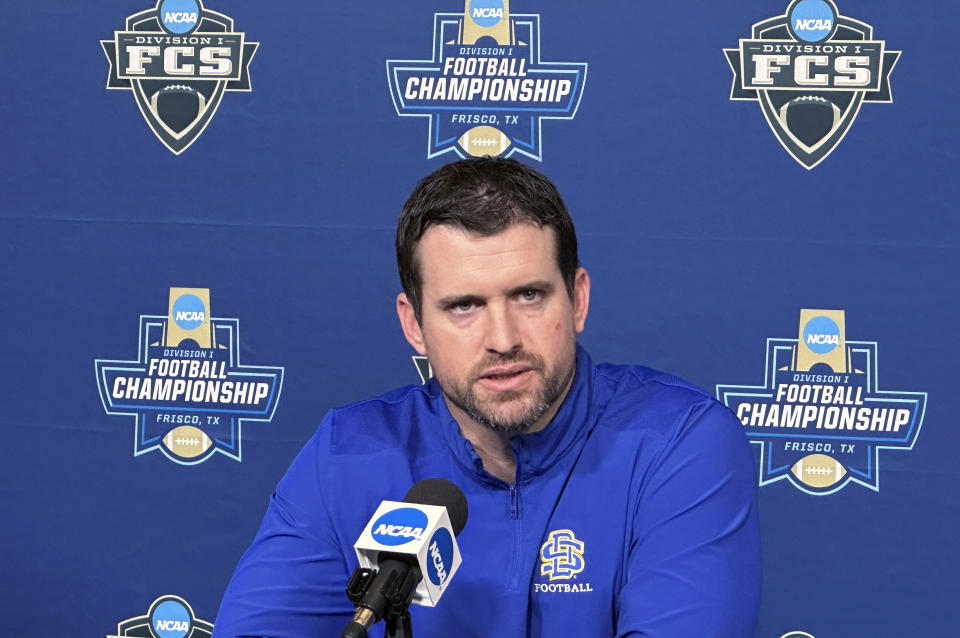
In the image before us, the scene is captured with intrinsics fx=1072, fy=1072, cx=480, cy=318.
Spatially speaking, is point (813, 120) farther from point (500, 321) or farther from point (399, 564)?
point (399, 564)

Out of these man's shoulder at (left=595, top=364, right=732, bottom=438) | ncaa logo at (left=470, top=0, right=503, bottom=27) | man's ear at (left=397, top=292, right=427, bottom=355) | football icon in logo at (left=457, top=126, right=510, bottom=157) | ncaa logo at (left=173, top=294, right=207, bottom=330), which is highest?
ncaa logo at (left=470, top=0, right=503, bottom=27)

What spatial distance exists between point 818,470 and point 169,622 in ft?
5.45

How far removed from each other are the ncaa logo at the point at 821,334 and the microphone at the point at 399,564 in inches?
59.9

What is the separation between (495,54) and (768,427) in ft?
3.56

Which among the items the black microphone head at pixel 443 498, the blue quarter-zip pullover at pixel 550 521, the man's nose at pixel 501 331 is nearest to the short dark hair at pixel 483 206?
the man's nose at pixel 501 331

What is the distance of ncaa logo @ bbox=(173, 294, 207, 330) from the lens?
8.88ft

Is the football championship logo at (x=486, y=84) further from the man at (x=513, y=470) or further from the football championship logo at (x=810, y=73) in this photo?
the man at (x=513, y=470)

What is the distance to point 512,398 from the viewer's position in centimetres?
153

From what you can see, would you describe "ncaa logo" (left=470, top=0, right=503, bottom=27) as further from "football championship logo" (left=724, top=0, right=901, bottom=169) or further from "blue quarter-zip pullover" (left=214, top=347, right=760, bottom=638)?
"blue quarter-zip pullover" (left=214, top=347, right=760, bottom=638)

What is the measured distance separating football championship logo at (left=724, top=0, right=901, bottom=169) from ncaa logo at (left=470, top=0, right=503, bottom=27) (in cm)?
54

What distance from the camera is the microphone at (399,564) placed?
100 centimetres

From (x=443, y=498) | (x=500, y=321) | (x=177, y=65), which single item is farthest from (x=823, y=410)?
(x=177, y=65)

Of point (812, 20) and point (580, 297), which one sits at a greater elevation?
point (812, 20)

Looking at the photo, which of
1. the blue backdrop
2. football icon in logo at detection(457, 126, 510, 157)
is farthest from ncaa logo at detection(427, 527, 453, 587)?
football icon in logo at detection(457, 126, 510, 157)
